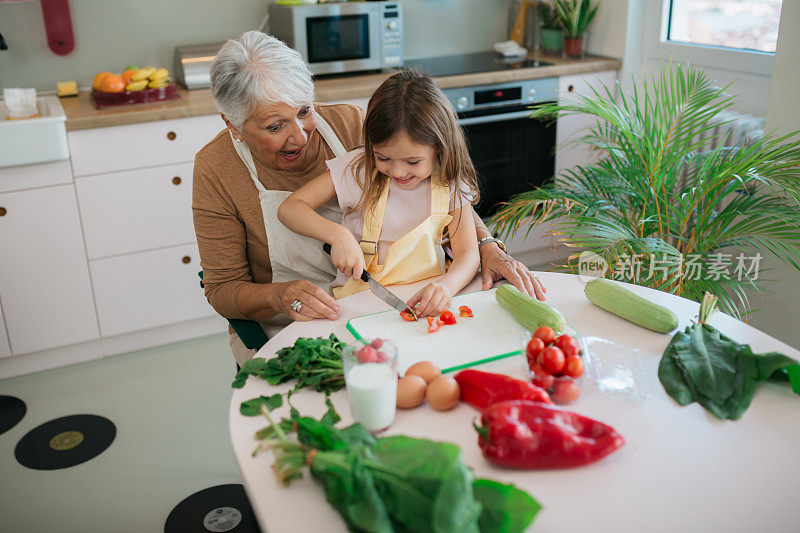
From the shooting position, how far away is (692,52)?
10.1ft

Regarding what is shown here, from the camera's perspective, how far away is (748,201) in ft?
7.16

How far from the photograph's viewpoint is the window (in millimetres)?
2721

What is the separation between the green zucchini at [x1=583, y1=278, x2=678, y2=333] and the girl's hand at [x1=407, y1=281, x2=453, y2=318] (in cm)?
30

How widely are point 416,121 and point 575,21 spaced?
2178 millimetres

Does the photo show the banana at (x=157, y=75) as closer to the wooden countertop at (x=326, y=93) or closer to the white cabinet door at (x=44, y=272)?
the wooden countertop at (x=326, y=93)

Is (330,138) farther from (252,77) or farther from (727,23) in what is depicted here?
(727,23)

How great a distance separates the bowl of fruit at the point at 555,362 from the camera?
3.82 feet

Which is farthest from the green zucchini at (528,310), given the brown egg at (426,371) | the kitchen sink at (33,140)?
the kitchen sink at (33,140)

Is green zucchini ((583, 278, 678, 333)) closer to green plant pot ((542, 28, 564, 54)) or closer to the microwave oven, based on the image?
the microwave oven

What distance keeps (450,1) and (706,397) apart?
9.60ft

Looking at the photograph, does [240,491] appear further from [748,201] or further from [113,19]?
[113,19]

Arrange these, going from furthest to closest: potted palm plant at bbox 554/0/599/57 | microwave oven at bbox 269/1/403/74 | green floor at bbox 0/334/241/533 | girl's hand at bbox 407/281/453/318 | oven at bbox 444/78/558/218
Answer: potted palm plant at bbox 554/0/599/57, oven at bbox 444/78/558/218, microwave oven at bbox 269/1/403/74, green floor at bbox 0/334/241/533, girl's hand at bbox 407/281/453/318

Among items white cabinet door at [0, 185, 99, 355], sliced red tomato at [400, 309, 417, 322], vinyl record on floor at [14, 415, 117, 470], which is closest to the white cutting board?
sliced red tomato at [400, 309, 417, 322]

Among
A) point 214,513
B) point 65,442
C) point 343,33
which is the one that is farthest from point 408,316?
point 343,33
